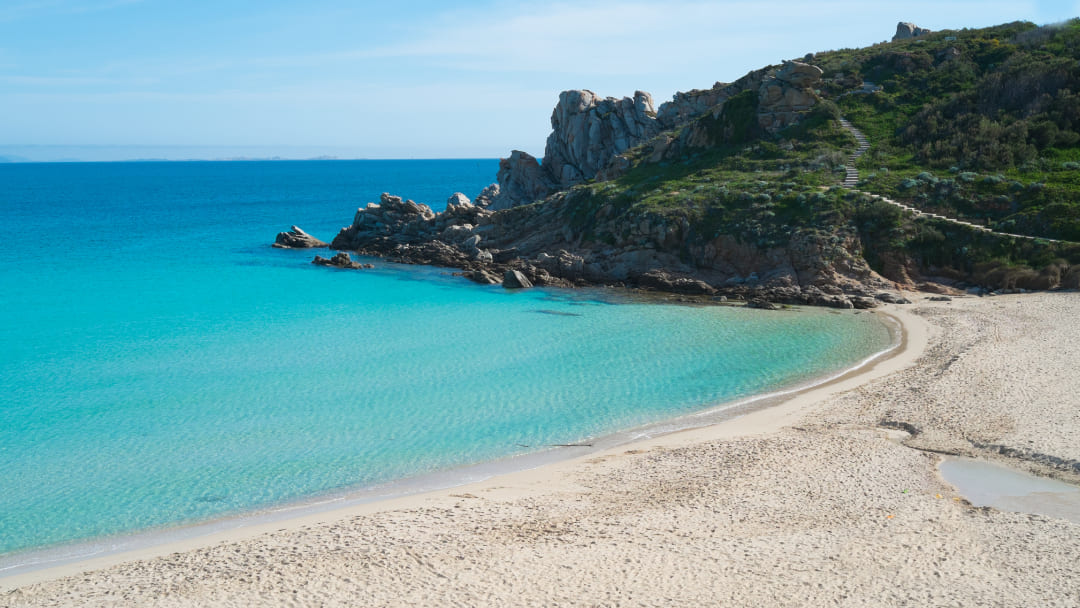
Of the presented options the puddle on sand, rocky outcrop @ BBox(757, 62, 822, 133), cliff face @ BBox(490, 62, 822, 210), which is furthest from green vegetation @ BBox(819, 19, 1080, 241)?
the puddle on sand

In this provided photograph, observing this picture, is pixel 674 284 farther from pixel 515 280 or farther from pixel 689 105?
pixel 689 105

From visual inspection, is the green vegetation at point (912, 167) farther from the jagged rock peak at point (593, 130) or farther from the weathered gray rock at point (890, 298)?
the jagged rock peak at point (593, 130)

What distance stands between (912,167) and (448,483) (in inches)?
1541

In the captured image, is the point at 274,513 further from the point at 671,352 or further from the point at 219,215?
the point at 219,215

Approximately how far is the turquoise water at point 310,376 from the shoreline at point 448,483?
497 millimetres

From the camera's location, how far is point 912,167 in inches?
1767

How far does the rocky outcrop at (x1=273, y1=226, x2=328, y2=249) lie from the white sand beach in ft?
162

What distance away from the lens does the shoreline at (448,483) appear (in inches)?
544

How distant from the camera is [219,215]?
93.1 m

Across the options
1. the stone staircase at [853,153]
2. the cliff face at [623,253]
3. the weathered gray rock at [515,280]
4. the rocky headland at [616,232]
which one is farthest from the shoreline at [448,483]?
the stone staircase at [853,153]

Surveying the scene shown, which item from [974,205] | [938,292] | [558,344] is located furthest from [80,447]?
[974,205]

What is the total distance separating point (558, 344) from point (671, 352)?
→ 467cm

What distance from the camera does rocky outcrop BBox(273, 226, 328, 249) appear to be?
62.3 metres

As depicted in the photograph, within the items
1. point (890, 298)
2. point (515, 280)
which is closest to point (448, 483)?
point (515, 280)
